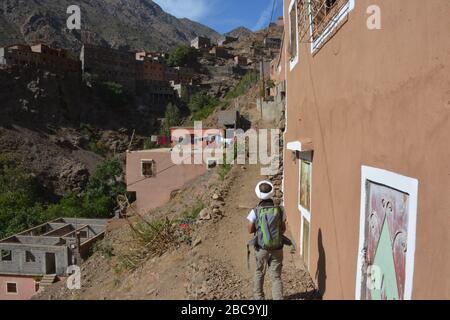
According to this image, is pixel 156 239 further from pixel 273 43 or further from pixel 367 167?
pixel 273 43

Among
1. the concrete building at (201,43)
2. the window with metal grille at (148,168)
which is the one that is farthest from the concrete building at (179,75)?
the window with metal grille at (148,168)

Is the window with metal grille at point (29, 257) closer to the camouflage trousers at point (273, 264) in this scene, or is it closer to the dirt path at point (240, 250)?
the dirt path at point (240, 250)

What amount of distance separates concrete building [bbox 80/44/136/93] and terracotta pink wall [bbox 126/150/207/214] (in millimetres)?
45169

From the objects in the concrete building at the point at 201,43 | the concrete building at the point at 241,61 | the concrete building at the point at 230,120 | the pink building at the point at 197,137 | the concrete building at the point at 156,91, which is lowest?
the pink building at the point at 197,137

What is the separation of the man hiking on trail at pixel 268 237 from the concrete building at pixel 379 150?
0.51 meters

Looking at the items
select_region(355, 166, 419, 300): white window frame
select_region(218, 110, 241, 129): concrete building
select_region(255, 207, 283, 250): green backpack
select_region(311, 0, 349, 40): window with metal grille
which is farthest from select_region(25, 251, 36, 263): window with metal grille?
select_region(355, 166, 419, 300): white window frame

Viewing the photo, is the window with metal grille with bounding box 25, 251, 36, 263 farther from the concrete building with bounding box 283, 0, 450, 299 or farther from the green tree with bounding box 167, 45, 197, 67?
the green tree with bounding box 167, 45, 197, 67

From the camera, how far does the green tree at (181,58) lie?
6794cm

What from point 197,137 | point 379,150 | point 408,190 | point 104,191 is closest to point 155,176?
point 197,137

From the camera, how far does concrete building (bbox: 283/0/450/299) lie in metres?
1.92

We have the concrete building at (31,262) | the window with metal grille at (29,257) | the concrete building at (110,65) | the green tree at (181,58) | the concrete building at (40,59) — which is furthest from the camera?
the green tree at (181,58)

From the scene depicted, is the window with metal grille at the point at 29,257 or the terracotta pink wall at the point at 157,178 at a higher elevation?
the terracotta pink wall at the point at 157,178

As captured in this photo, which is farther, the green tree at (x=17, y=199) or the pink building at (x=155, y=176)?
the green tree at (x=17, y=199)
